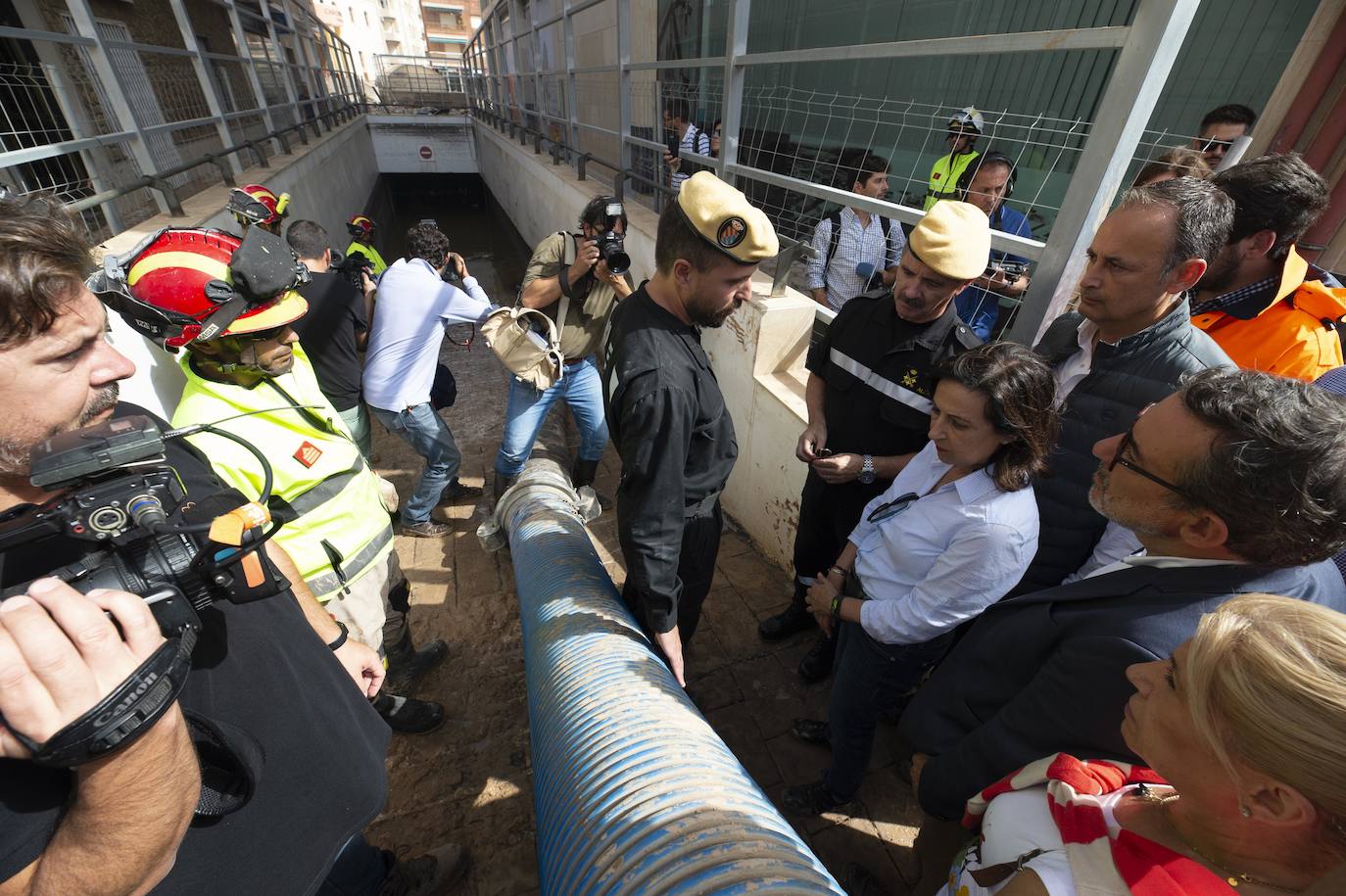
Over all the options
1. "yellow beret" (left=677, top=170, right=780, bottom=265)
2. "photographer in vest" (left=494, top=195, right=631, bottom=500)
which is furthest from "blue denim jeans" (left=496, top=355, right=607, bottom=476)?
"yellow beret" (left=677, top=170, right=780, bottom=265)

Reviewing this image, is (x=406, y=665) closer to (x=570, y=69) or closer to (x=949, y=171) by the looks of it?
(x=949, y=171)

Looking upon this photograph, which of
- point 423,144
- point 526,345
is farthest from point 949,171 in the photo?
point 423,144

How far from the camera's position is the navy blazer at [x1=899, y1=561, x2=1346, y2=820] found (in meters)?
1.08

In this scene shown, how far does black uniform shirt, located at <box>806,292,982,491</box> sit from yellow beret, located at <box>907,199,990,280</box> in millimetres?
223

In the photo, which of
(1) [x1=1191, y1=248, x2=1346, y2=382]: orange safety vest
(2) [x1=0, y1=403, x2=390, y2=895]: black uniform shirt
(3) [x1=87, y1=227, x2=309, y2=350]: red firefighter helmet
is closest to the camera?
(2) [x1=0, y1=403, x2=390, y2=895]: black uniform shirt

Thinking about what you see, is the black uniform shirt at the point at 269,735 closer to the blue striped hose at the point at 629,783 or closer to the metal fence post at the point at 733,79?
the blue striped hose at the point at 629,783

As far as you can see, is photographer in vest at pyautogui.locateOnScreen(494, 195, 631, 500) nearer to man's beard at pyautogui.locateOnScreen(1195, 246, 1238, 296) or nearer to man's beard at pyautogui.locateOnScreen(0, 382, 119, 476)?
man's beard at pyautogui.locateOnScreen(0, 382, 119, 476)

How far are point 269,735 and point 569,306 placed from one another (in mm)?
2702

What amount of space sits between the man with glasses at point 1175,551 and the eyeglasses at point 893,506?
1.43ft

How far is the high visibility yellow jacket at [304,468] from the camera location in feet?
5.08

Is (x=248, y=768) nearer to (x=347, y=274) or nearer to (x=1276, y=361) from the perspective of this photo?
(x=1276, y=361)

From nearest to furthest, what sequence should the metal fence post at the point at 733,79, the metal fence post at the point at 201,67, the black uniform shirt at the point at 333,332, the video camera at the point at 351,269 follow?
the black uniform shirt at the point at 333,332
the metal fence post at the point at 733,79
the video camera at the point at 351,269
the metal fence post at the point at 201,67

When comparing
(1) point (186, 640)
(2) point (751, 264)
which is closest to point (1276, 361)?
(2) point (751, 264)

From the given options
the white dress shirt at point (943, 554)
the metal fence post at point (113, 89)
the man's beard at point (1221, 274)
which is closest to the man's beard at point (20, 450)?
the white dress shirt at point (943, 554)
